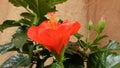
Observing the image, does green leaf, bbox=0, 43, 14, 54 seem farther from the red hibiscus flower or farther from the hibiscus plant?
the red hibiscus flower

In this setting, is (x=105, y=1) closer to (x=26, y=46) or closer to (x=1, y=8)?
(x=1, y=8)

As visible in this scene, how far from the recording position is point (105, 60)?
53cm

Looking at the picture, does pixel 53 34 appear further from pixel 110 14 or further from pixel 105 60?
pixel 110 14

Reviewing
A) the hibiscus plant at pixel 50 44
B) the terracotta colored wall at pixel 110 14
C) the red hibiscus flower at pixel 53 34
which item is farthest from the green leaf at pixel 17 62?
→ the terracotta colored wall at pixel 110 14

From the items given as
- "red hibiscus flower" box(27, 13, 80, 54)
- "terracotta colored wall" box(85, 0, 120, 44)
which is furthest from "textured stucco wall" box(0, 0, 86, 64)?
"red hibiscus flower" box(27, 13, 80, 54)

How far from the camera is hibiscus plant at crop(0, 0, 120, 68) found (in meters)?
0.44

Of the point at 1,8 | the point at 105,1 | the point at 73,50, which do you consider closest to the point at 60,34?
the point at 73,50

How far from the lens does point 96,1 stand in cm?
111

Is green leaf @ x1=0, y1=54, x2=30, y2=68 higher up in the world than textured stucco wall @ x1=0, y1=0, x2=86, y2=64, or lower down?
lower down

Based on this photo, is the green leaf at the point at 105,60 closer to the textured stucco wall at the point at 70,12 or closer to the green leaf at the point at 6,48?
the green leaf at the point at 6,48

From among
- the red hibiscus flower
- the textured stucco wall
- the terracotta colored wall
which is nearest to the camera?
the red hibiscus flower

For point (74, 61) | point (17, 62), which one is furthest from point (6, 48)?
point (74, 61)

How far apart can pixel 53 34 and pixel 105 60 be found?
0.16m

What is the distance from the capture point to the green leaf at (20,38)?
50cm
